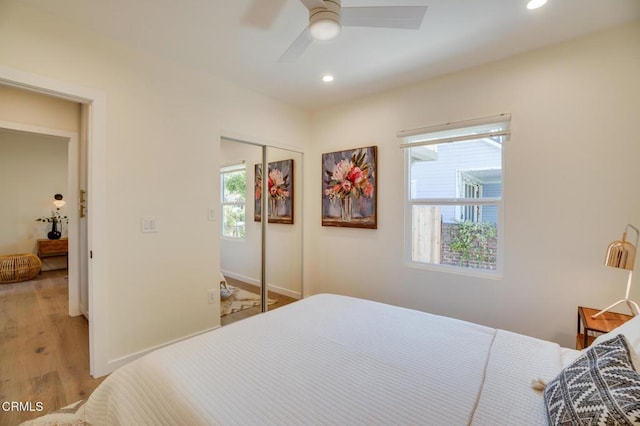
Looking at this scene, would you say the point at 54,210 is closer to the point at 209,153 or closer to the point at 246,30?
the point at 209,153

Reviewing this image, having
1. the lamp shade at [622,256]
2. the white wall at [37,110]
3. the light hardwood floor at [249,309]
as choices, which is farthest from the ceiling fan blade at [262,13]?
the white wall at [37,110]

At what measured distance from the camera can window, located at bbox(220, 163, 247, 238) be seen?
2967 millimetres

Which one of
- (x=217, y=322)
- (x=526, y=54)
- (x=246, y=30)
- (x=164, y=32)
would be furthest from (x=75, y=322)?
(x=526, y=54)

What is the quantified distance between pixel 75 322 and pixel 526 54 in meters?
4.99

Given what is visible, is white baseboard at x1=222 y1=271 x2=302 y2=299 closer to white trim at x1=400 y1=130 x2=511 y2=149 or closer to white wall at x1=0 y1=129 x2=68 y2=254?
white trim at x1=400 y1=130 x2=511 y2=149

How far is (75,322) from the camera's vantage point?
3.04m

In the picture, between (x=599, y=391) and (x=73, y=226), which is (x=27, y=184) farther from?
(x=599, y=391)

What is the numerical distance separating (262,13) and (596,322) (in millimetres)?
2826

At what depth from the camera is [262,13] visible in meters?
1.82

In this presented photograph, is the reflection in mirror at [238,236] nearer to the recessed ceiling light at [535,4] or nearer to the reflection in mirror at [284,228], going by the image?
the reflection in mirror at [284,228]

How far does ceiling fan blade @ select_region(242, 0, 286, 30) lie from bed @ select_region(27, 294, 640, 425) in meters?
1.91

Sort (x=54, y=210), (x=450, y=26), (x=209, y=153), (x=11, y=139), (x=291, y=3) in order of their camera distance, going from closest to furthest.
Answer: (x=291, y=3)
(x=450, y=26)
(x=209, y=153)
(x=11, y=139)
(x=54, y=210)

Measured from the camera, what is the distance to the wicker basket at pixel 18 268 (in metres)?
4.33

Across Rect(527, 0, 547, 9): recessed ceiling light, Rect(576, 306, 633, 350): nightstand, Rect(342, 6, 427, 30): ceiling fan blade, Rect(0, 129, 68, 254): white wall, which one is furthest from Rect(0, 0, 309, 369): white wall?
Rect(0, 129, 68, 254): white wall
